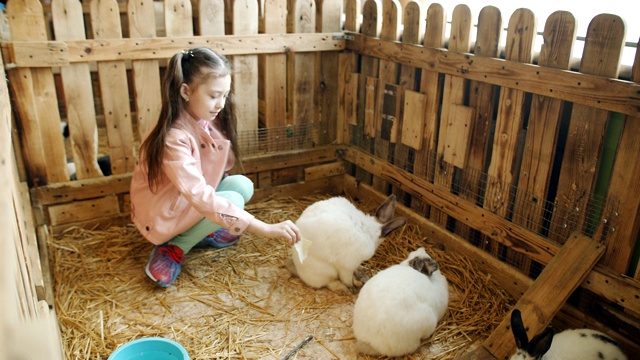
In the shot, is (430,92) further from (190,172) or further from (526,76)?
(190,172)

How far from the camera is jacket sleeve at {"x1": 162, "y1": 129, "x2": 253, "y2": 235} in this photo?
288 centimetres

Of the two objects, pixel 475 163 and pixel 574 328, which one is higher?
pixel 475 163

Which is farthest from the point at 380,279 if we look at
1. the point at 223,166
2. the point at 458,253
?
the point at 223,166

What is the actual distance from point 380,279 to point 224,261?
4.35ft

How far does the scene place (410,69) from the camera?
3844mm

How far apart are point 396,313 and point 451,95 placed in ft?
5.21

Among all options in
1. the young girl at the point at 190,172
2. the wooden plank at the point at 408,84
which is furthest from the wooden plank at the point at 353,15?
the young girl at the point at 190,172

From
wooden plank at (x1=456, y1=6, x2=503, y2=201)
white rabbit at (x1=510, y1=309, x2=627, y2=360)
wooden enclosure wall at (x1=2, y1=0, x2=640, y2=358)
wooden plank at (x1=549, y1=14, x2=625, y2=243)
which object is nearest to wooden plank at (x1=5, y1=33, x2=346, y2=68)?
wooden enclosure wall at (x1=2, y1=0, x2=640, y2=358)

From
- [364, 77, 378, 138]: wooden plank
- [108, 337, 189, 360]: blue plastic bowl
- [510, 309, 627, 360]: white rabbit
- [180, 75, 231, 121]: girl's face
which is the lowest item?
[108, 337, 189, 360]: blue plastic bowl

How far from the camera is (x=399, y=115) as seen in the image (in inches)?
159

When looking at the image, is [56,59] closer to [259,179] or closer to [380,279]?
[259,179]

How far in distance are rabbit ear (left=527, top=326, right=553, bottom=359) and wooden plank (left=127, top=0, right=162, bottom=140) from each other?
9.51 ft

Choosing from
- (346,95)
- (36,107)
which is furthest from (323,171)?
(36,107)

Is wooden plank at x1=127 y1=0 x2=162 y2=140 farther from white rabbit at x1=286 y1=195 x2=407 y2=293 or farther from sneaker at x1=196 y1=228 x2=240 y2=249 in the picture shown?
white rabbit at x1=286 y1=195 x2=407 y2=293
